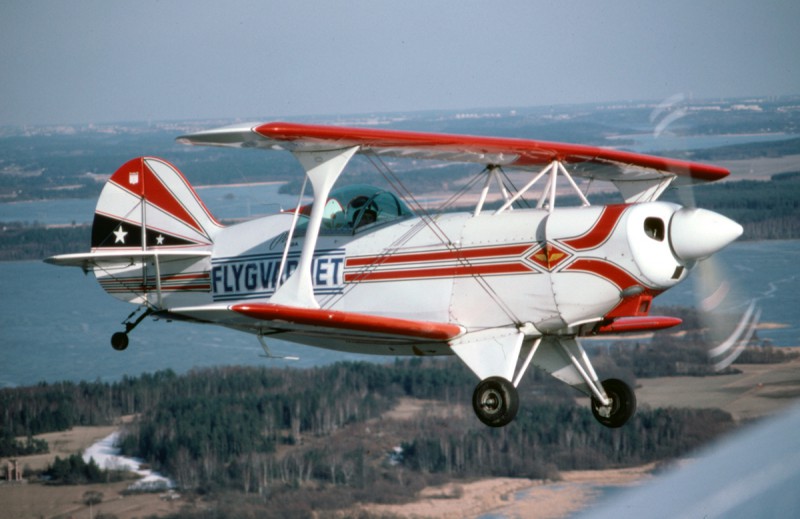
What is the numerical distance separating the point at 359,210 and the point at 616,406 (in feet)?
12.2

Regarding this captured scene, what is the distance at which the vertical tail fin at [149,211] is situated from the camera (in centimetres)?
1709

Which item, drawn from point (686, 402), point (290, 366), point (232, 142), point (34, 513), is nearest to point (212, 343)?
point (290, 366)

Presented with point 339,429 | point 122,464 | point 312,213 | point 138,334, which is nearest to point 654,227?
point 312,213

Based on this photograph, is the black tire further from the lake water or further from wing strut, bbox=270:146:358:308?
the lake water

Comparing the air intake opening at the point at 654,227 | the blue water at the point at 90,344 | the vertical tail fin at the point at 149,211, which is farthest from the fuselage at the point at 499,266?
the blue water at the point at 90,344

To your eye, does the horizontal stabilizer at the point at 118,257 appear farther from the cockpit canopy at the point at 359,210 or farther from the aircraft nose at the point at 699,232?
Result: the aircraft nose at the point at 699,232

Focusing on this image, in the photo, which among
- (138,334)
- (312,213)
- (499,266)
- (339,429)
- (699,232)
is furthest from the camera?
(138,334)

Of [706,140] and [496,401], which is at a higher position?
[706,140]

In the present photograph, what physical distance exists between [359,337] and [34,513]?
40.8 m

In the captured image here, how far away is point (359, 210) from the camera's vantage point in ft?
47.2

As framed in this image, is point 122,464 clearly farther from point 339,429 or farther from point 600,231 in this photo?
point 600,231

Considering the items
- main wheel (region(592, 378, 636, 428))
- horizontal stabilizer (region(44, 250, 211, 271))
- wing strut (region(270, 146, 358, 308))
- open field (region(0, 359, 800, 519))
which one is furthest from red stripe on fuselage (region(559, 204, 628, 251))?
open field (region(0, 359, 800, 519))

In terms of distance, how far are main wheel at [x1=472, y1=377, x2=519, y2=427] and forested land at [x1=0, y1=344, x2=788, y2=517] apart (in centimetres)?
3834

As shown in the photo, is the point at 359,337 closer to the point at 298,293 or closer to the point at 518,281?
the point at 298,293
